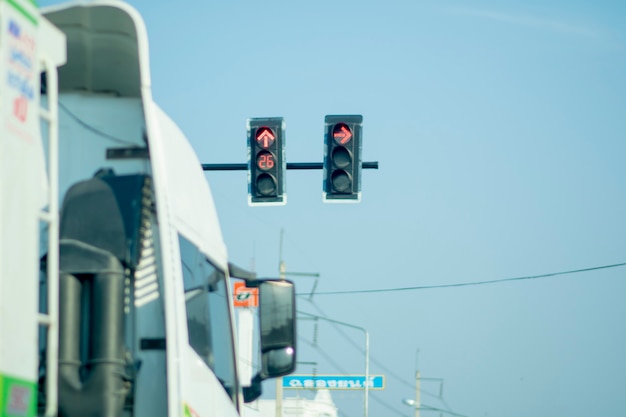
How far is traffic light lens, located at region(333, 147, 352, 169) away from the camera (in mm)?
14219

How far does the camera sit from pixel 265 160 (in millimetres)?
14508

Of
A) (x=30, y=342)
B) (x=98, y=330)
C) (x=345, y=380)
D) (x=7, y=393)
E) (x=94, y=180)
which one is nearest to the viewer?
(x=7, y=393)

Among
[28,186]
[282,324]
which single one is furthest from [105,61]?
[28,186]

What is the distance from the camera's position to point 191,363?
223 inches

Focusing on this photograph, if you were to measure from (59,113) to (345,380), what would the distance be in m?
50.2

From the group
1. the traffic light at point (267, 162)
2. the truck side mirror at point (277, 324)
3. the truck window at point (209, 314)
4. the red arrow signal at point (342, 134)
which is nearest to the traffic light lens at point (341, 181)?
the red arrow signal at point (342, 134)

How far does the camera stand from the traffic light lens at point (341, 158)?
1422 cm

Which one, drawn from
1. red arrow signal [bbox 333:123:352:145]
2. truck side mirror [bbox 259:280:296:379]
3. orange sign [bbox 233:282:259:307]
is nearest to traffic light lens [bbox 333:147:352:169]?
red arrow signal [bbox 333:123:352:145]

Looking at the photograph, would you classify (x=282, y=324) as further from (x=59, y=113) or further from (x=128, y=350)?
(x=59, y=113)

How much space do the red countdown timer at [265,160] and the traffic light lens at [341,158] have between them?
86 centimetres

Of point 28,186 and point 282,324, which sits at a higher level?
point 28,186

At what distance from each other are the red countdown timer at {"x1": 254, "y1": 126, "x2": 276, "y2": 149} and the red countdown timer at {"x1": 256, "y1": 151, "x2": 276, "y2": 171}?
0.10 metres

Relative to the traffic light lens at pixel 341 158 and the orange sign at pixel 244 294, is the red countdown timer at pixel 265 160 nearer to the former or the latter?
the traffic light lens at pixel 341 158

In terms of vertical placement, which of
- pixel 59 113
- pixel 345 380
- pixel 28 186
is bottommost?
pixel 345 380
